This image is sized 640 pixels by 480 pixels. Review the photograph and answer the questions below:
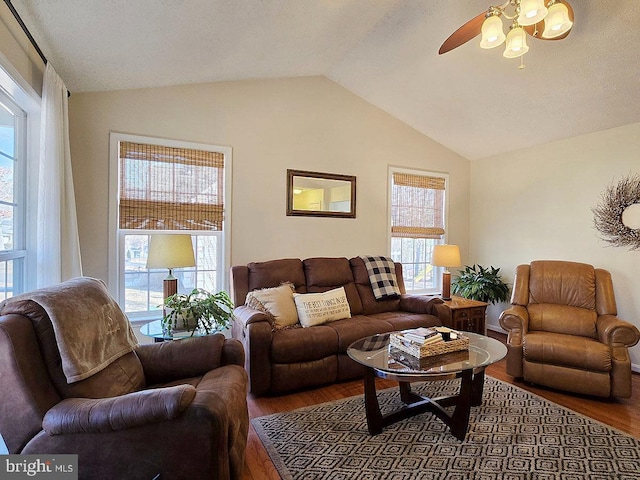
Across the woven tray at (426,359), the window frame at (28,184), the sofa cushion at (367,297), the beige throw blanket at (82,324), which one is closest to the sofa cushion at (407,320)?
the sofa cushion at (367,297)

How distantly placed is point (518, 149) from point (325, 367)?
3680 millimetres

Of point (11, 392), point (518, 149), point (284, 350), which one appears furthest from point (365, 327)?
point (518, 149)

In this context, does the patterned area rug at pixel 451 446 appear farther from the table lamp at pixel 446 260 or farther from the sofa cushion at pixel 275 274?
the table lamp at pixel 446 260

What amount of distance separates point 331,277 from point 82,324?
96.2 inches

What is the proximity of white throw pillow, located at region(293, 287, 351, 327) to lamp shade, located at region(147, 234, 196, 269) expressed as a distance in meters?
1.08

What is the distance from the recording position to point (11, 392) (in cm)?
137

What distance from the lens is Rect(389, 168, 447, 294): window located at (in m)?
4.73

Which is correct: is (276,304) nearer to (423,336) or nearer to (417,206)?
(423,336)

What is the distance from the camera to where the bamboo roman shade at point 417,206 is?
4.72 m

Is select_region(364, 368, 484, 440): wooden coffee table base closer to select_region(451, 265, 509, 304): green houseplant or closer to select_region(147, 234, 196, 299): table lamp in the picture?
select_region(147, 234, 196, 299): table lamp

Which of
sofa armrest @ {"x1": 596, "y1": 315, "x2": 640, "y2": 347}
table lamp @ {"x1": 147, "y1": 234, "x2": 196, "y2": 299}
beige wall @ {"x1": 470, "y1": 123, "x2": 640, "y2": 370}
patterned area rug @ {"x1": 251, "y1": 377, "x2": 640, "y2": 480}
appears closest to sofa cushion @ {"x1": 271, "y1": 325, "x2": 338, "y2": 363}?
patterned area rug @ {"x1": 251, "y1": 377, "x2": 640, "y2": 480}

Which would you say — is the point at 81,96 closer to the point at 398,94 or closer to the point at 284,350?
the point at 284,350

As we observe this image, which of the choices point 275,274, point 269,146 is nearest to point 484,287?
point 275,274

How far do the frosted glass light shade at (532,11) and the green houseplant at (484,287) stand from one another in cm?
330
